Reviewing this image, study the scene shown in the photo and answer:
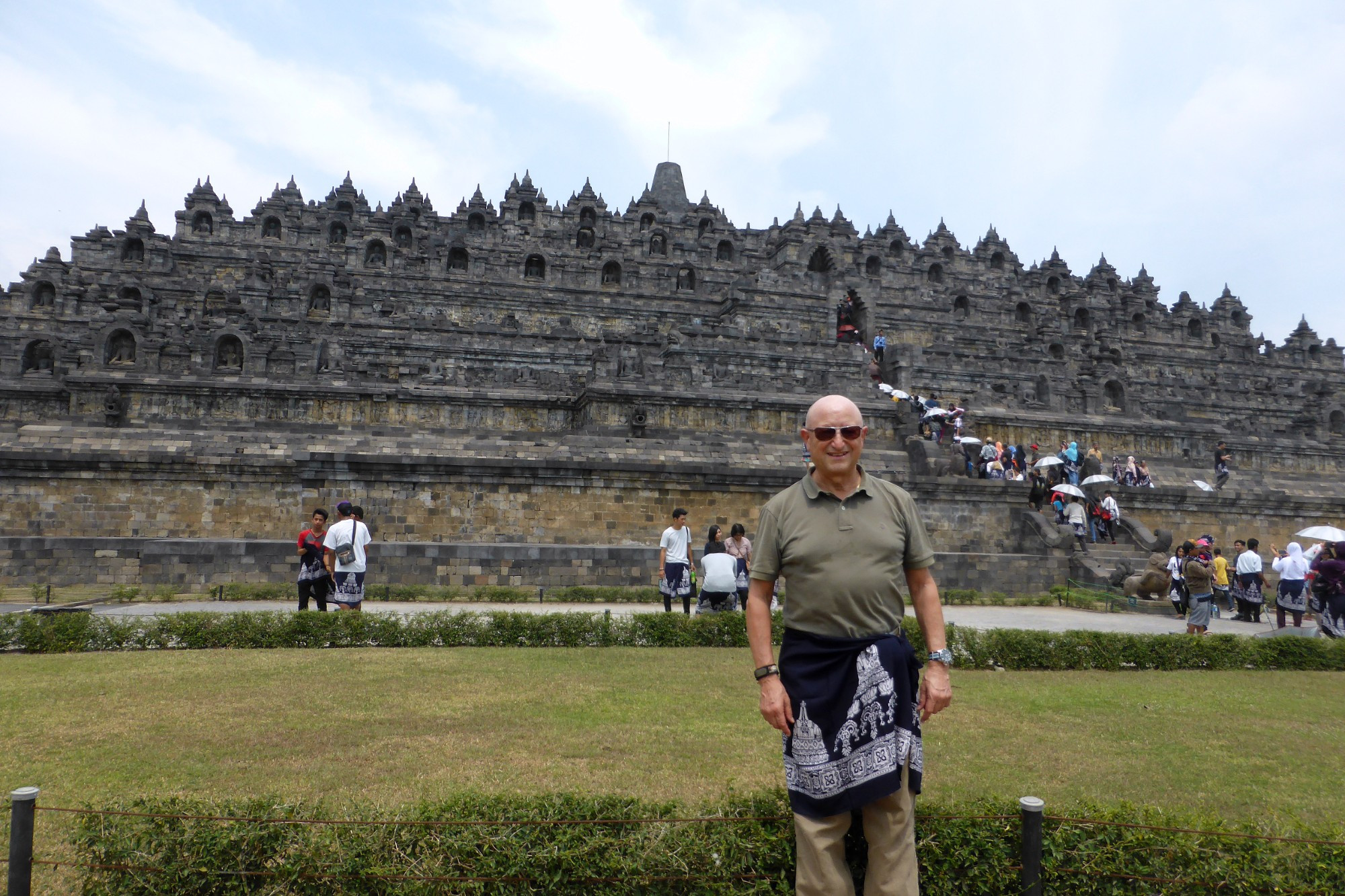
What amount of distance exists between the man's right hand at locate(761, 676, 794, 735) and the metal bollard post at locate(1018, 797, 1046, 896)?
123cm

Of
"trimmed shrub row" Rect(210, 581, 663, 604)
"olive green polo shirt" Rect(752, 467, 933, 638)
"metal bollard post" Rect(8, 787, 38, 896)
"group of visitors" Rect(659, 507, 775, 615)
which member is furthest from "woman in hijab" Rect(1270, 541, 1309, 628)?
"metal bollard post" Rect(8, 787, 38, 896)

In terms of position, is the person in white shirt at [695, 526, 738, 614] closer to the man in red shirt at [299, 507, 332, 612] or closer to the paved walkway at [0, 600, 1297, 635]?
the paved walkway at [0, 600, 1297, 635]

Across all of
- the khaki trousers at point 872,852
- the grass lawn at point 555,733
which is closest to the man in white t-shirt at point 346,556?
the grass lawn at point 555,733

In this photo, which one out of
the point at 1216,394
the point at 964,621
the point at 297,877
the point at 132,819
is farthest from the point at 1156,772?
the point at 1216,394

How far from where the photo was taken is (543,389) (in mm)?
24781

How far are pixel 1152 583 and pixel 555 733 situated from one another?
15854mm

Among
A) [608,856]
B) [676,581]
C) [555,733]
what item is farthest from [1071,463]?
[608,856]

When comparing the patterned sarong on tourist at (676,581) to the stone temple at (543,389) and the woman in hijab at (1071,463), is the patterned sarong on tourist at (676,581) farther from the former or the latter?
the woman in hijab at (1071,463)

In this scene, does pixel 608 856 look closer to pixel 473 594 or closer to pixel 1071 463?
pixel 473 594

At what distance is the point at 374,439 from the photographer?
72.7 feet

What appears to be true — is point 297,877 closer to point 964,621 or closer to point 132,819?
point 132,819

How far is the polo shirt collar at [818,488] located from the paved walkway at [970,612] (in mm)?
9679

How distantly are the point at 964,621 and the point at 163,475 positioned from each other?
1778 cm

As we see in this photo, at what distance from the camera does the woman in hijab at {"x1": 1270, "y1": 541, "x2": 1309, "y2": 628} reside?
14.6 m
